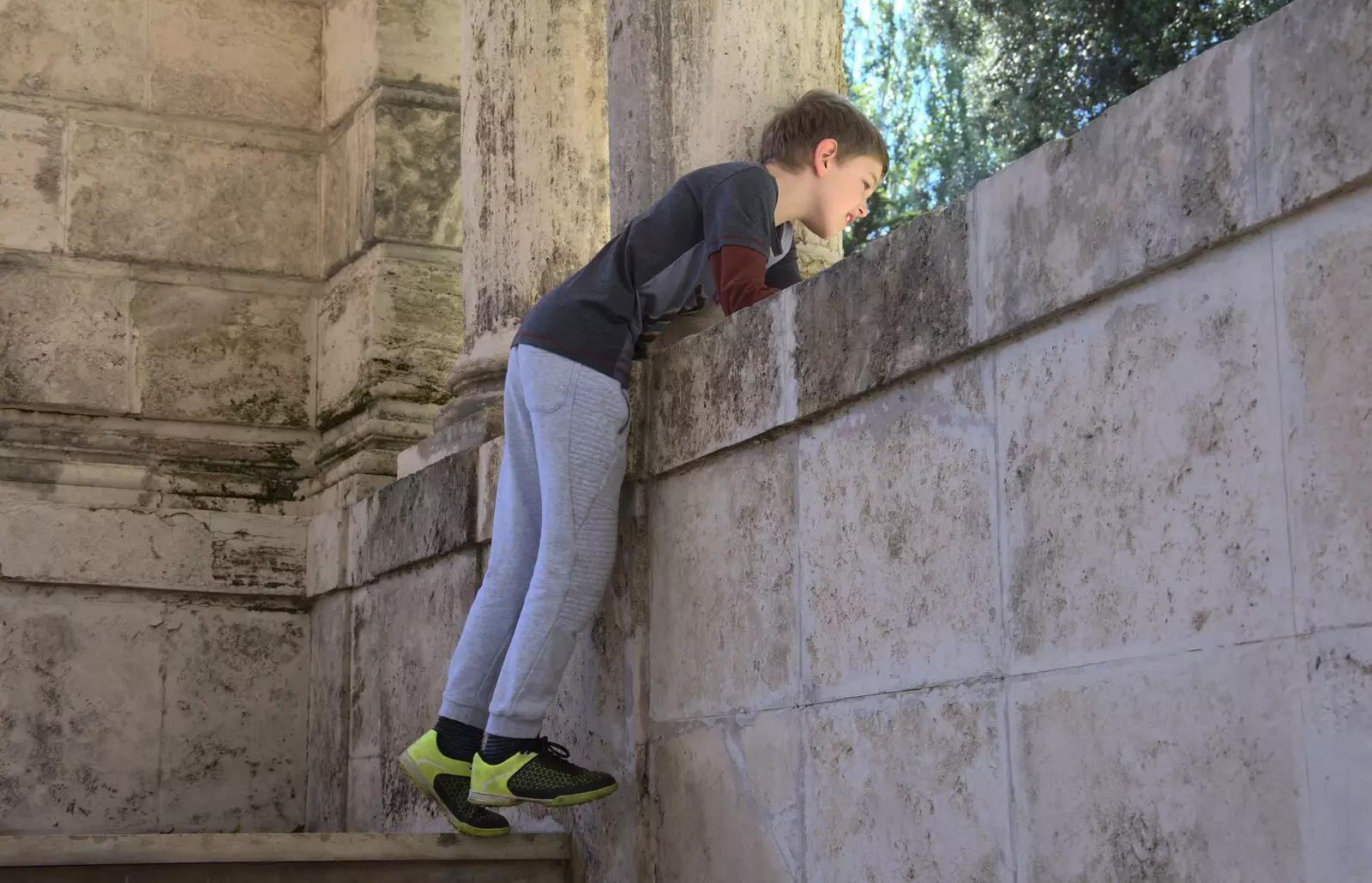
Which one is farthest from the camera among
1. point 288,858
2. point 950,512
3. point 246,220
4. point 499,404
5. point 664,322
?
point 246,220

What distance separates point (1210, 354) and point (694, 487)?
136cm

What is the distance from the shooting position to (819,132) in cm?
351

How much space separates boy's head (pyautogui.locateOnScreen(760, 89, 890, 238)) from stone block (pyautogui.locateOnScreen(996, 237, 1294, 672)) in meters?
1.15

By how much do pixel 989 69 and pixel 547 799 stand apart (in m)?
15.6

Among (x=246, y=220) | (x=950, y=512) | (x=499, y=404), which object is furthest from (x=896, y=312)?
(x=246, y=220)

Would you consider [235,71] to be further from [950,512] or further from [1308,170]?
[1308,170]

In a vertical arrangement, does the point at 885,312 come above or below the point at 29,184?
below

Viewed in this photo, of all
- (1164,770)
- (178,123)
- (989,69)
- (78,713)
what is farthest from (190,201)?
(989,69)

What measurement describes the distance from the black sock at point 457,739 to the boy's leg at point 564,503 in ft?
0.61

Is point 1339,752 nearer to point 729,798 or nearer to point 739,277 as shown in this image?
point 729,798

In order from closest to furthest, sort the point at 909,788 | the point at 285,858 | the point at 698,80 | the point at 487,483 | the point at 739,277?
the point at 909,788 < the point at 739,277 < the point at 285,858 < the point at 698,80 < the point at 487,483

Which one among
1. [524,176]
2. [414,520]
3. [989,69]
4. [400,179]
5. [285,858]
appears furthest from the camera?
[989,69]

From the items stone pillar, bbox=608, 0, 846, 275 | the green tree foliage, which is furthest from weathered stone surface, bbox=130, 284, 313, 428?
the green tree foliage

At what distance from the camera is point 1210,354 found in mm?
2055
